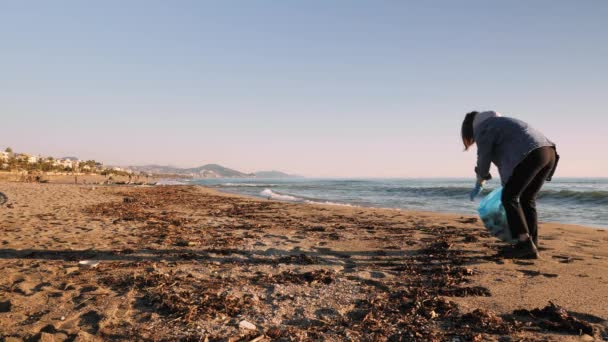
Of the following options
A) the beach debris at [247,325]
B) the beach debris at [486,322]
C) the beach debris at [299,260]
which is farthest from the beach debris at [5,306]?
the beach debris at [486,322]

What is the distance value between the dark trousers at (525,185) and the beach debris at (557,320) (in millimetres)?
1789

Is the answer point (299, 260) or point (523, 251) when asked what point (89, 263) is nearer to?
point (299, 260)

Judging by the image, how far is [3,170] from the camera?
49094 millimetres

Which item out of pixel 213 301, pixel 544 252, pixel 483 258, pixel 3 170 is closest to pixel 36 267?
pixel 213 301

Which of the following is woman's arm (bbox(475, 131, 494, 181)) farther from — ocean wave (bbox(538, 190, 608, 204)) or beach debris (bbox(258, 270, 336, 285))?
ocean wave (bbox(538, 190, 608, 204))

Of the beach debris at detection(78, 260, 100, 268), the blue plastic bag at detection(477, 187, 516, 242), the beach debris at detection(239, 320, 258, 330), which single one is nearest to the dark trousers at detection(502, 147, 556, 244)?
the blue plastic bag at detection(477, 187, 516, 242)

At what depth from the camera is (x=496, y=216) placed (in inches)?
204

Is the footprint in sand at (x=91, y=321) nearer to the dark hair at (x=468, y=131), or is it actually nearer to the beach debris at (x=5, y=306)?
the beach debris at (x=5, y=306)

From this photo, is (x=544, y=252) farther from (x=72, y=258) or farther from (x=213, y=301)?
(x=72, y=258)

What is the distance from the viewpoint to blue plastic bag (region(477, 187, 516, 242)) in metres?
4.97

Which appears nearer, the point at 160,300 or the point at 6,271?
the point at 160,300

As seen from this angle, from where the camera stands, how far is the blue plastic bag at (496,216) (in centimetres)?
497

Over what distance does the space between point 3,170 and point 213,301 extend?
202 ft

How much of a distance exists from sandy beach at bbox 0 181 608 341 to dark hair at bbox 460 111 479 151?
1.60 metres
